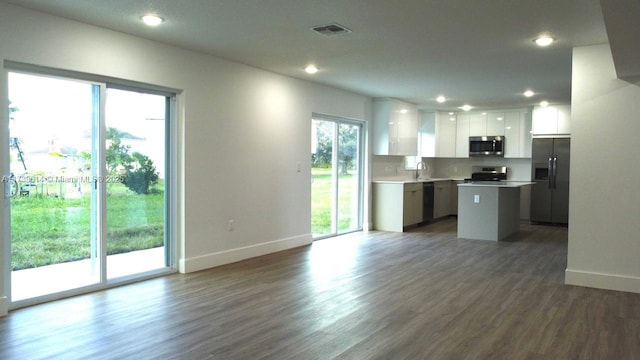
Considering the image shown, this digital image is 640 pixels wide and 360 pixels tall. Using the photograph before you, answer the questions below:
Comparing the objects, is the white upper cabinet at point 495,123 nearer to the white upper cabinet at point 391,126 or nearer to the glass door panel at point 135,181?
the white upper cabinet at point 391,126

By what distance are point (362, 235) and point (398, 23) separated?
15.7 feet

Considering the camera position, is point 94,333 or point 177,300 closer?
point 94,333

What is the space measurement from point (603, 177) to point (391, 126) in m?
4.46

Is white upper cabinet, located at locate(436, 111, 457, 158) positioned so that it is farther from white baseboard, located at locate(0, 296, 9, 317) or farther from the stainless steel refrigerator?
white baseboard, located at locate(0, 296, 9, 317)

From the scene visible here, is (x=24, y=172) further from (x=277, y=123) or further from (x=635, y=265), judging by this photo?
(x=635, y=265)

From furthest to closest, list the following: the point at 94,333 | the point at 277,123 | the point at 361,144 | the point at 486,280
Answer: the point at 361,144 → the point at 277,123 → the point at 486,280 → the point at 94,333

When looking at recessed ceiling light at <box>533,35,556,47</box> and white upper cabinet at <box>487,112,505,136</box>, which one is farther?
white upper cabinet at <box>487,112,505,136</box>

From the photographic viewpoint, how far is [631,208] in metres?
4.77

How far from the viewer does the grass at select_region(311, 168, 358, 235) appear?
25.3 feet

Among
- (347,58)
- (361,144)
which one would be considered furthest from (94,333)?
(361,144)

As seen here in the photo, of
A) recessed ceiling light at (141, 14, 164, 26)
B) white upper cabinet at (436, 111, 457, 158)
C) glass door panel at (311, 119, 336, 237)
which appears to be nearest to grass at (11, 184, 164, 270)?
recessed ceiling light at (141, 14, 164, 26)

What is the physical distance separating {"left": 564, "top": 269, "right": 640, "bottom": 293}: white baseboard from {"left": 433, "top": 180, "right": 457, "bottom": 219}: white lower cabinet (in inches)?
204

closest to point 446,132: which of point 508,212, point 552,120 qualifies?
point 552,120

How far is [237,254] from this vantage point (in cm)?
602
